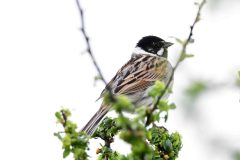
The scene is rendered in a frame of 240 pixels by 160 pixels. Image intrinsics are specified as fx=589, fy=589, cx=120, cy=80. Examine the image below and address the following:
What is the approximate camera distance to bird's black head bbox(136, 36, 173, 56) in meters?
8.66

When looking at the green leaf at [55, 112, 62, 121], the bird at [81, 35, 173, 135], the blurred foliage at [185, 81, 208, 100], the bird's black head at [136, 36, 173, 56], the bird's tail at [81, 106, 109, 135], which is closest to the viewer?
the green leaf at [55, 112, 62, 121]

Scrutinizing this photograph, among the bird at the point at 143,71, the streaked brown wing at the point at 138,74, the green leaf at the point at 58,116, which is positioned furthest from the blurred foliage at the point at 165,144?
the streaked brown wing at the point at 138,74

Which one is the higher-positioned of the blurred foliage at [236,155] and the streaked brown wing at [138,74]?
the streaked brown wing at [138,74]

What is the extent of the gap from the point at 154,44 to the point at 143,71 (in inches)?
34.9

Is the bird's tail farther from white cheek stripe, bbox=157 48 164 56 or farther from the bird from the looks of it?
white cheek stripe, bbox=157 48 164 56

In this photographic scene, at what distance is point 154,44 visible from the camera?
Answer: 8.73 meters

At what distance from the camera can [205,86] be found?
113 inches

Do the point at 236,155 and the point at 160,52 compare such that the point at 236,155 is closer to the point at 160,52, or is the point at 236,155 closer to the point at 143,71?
the point at 143,71

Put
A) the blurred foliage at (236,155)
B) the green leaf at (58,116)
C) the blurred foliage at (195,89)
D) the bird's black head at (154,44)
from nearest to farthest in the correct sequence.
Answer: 1. the blurred foliage at (236,155)
2. the green leaf at (58,116)
3. the blurred foliage at (195,89)
4. the bird's black head at (154,44)

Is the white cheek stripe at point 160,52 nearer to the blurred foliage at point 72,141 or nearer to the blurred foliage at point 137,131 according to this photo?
the blurred foliage at point 137,131

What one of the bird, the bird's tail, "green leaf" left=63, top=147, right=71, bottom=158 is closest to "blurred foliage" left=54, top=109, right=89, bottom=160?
"green leaf" left=63, top=147, right=71, bottom=158

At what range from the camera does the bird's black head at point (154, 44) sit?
866cm

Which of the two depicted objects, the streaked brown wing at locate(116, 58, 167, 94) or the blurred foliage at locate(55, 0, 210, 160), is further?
the streaked brown wing at locate(116, 58, 167, 94)

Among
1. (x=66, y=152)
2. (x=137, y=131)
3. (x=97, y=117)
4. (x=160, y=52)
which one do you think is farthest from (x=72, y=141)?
(x=160, y=52)
